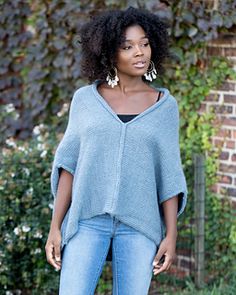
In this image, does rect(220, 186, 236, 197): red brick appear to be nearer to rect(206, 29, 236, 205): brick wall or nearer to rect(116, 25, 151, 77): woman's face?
rect(206, 29, 236, 205): brick wall

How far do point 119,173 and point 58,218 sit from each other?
1.18ft

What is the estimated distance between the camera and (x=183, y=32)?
571 cm

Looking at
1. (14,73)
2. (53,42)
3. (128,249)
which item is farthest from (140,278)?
(14,73)

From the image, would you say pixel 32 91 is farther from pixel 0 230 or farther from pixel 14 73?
pixel 0 230

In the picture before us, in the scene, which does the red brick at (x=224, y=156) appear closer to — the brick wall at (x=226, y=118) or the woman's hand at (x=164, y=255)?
the brick wall at (x=226, y=118)

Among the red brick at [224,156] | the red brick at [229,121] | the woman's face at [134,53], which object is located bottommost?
the red brick at [224,156]

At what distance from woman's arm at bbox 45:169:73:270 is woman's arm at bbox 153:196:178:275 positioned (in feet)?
1.42

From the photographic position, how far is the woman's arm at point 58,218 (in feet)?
11.6

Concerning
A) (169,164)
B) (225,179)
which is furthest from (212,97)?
(169,164)

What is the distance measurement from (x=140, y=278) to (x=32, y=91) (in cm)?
345

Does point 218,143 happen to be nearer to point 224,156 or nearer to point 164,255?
point 224,156

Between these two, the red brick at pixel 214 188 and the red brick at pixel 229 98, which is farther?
the red brick at pixel 214 188

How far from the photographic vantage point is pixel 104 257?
346 centimetres

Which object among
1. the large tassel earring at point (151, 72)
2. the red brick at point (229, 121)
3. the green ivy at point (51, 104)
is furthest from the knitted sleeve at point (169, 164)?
the red brick at point (229, 121)
